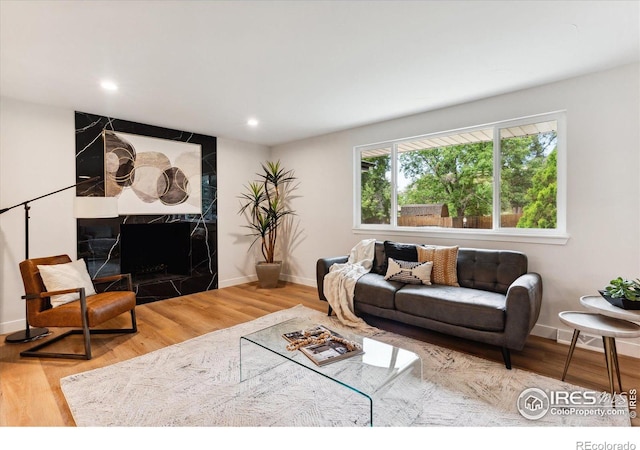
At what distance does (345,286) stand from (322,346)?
1.42 m

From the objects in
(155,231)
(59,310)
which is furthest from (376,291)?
(155,231)

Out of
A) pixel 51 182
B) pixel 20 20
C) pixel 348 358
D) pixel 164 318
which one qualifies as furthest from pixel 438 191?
pixel 51 182

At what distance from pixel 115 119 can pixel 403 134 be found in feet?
12.3

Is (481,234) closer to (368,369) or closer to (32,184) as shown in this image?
(368,369)

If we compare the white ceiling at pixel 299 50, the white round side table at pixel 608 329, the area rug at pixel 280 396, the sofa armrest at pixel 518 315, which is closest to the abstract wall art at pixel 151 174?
the white ceiling at pixel 299 50

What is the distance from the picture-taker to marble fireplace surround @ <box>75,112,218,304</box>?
395 cm

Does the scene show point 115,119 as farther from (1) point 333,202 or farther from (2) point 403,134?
(2) point 403,134

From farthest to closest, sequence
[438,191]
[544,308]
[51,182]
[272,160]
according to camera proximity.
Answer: [272,160] < [438,191] < [51,182] < [544,308]

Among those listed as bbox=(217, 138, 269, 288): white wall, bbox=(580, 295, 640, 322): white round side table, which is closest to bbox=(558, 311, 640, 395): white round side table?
bbox=(580, 295, 640, 322): white round side table

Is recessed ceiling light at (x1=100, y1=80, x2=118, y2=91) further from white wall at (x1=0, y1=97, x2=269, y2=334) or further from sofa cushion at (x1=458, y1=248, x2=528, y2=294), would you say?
sofa cushion at (x1=458, y1=248, x2=528, y2=294)

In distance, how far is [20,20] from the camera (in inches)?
82.1

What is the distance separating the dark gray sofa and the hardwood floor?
0.27 metres

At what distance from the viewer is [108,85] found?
3.10m

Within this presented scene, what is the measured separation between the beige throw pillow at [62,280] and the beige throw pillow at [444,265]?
11.5 ft
